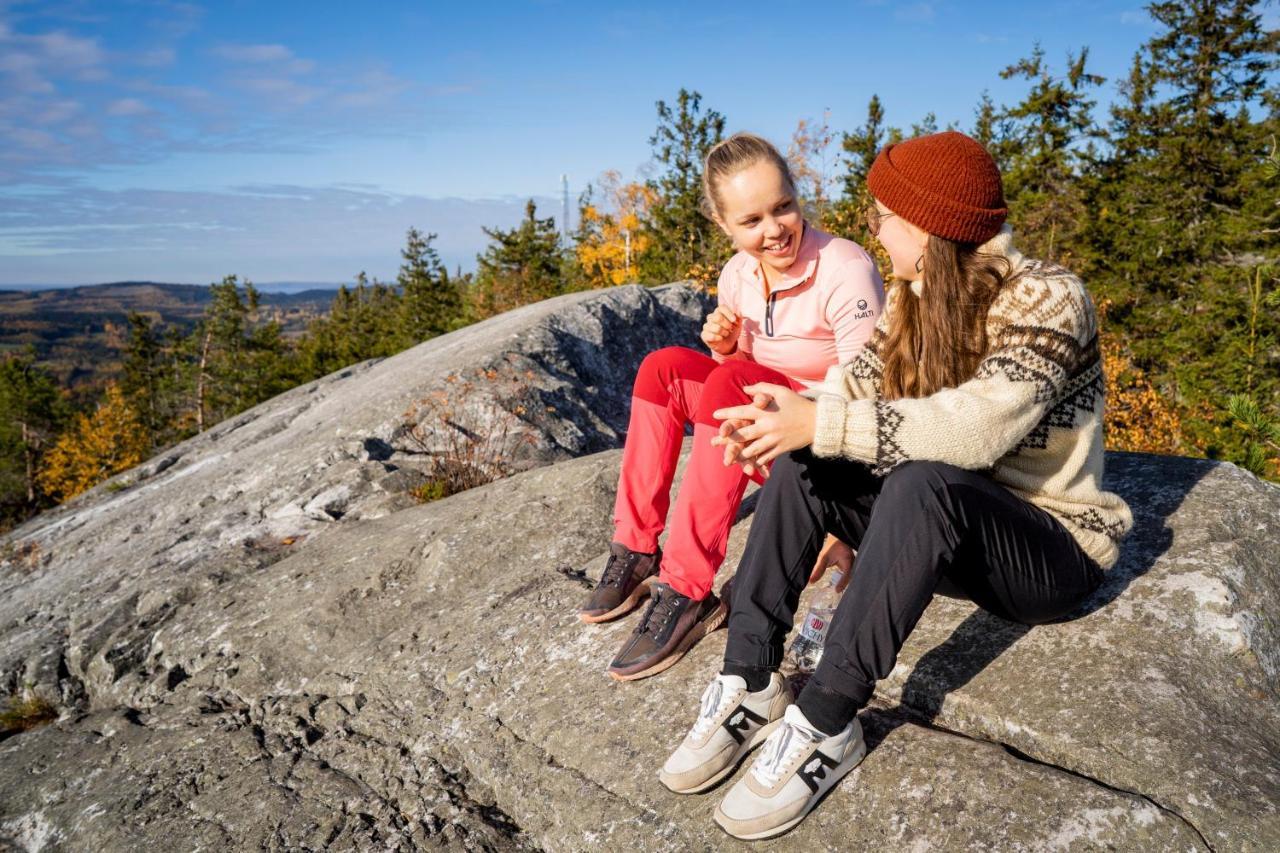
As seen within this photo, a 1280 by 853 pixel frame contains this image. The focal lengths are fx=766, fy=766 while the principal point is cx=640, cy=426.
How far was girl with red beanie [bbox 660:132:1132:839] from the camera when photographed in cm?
212

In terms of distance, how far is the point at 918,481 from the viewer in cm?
209

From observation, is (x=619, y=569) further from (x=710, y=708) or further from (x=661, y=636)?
(x=710, y=708)

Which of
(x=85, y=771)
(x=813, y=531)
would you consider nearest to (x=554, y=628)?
(x=813, y=531)

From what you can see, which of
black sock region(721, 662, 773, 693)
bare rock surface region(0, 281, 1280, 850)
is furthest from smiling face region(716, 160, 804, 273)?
black sock region(721, 662, 773, 693)

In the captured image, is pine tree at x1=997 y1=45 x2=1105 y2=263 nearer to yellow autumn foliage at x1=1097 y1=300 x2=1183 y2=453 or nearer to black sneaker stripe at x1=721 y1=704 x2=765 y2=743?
yellow autumn foliage at x1=1097 y1=300 x2=1183 y2=453

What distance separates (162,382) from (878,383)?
5815 centimetres

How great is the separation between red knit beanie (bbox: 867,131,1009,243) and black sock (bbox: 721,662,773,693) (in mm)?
1459

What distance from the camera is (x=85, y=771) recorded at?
335 cm

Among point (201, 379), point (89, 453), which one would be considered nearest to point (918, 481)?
point (201, 379)

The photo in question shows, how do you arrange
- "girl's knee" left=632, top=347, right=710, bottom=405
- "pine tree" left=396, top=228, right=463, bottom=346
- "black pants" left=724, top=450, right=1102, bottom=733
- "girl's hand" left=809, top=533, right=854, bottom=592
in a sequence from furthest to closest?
"pine tree" left=396, top=228, right=463, bottom=346 → "girl's knee" left=632, top=347, right=710, bottom=405 → "girl's hand" left=809, top=533, right=854, bottom=592 → "black pants" left=724, top=450, right=1102, bottom=733

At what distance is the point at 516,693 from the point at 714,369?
5.11 feet

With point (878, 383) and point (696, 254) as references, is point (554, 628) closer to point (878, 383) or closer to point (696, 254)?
point (878, 383)

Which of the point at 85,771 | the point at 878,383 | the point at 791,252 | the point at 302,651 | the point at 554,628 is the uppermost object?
the point at 791,252

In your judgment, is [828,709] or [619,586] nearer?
[828,709]
